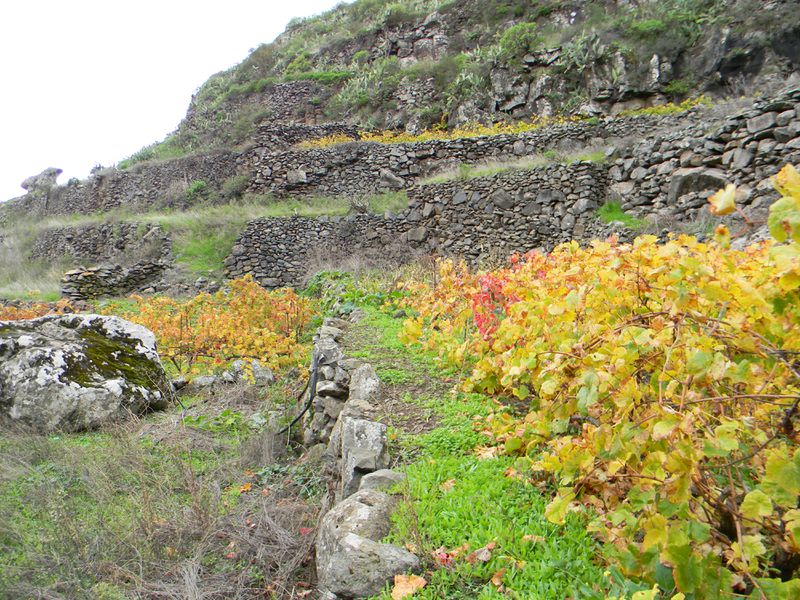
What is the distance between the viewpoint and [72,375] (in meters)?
5.65

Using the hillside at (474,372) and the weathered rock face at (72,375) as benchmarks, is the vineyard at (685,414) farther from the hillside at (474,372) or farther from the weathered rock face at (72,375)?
the weathered rock face at (72,375)

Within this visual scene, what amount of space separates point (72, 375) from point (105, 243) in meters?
15.0

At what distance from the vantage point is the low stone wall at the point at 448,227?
12.6m

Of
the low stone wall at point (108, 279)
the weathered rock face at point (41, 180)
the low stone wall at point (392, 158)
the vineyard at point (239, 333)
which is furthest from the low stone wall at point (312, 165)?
the vineyard at point (239, 333)

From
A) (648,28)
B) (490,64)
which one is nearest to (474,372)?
(648,28)

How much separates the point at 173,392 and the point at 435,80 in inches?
748

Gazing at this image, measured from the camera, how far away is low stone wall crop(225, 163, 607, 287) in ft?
41.2

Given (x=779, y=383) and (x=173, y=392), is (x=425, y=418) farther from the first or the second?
(x=173, y=392)

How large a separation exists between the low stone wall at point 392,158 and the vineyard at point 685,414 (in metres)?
13.5

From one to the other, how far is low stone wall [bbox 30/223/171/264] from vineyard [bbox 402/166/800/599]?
54.3ft

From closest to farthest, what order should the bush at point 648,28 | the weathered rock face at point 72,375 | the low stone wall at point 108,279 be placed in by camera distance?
the weathered rock face at point 72,375
the low stone wall at point 108,279
the bush at point 648,28

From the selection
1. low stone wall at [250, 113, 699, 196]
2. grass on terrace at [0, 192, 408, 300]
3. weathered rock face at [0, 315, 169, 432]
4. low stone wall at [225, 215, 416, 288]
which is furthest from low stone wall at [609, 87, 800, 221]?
weathered rock face at [0, 315, 169, 432]

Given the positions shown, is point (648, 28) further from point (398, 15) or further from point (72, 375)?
point (72, 375)

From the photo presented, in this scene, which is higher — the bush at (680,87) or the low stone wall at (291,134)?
the low stone wall at (291,134)
